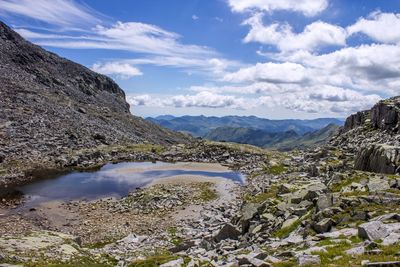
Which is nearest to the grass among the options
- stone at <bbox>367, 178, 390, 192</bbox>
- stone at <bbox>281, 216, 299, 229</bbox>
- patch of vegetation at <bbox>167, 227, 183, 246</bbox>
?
stone at <bbox>281, 216, 299, 229</bbox>

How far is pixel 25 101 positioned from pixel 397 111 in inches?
5137

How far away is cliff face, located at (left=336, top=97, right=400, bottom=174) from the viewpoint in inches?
2037

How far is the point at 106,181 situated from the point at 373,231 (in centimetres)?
6727

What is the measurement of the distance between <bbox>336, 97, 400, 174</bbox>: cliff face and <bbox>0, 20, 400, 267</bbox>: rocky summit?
23 cm

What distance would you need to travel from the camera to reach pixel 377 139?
262 feet

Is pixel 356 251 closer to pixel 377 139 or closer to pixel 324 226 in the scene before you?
pixel 324 226

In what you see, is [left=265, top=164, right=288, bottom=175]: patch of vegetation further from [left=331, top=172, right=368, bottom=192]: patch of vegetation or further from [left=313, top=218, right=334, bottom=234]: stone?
[left=313, top=218, right=334, bottom=234]: stone

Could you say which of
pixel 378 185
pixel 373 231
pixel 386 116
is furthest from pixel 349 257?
pixel 386 116

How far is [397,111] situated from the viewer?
269 ft

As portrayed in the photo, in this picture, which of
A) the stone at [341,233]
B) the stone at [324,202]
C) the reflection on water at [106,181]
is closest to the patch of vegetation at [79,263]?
the stone at [341,233]

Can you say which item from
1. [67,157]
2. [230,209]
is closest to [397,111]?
[230,209]

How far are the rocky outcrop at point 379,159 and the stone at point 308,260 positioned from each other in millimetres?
32966

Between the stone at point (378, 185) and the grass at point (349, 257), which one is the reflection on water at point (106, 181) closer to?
the stone at point (378, 185)

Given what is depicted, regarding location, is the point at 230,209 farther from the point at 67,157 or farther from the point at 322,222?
the point at 67,157
